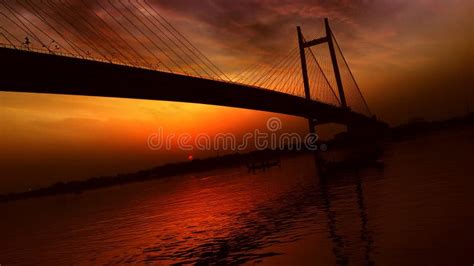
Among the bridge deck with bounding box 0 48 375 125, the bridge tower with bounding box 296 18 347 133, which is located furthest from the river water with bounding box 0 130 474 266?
the bridge tower with bounding box 296 18 347 133

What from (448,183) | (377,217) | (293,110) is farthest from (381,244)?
(293,110)

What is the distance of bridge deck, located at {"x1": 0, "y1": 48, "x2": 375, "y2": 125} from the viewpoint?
650 inches

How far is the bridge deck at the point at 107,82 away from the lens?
16500mm

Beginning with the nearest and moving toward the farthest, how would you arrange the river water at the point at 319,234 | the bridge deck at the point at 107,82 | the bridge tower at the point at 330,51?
the river water at the point at 319,234 → the bridge deck at the point at 107,82 → the bridge tower at the point at 330,51

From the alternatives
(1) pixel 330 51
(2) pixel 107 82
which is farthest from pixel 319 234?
(1) pixel 330 51

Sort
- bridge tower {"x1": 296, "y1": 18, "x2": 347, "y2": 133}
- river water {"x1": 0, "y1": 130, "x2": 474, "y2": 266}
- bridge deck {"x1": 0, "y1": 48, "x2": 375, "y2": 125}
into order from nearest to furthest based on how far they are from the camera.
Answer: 1. river water {"x1": 0, "y1": 130, "x2": 474, "y2": 266}
2. bridge deck {"x1": 0, "y1": 48, "x2": 375, "y2": 125}
3. bridge tower {"x1": 296, "y1": 18, "x2": 347, "y2": 133}

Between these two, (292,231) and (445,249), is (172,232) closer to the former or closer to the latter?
(292,231)

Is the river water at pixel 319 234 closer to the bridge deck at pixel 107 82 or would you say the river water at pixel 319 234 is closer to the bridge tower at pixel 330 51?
the bridge deck at pixel 107 82

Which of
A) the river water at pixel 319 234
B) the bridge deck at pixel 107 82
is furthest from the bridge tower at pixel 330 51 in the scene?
the river water at pixel 319 234

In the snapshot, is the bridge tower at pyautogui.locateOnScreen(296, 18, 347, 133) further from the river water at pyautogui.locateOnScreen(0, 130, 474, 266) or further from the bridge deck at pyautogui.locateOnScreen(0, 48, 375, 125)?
the river water at pyautogui.locateOnScreen(0, 130, 474, 266)

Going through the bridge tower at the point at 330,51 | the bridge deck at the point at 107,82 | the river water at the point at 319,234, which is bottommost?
the river water at the point at 319,234

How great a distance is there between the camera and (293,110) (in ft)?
147

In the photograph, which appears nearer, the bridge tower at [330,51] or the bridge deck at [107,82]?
the bridge deck at [107,82]

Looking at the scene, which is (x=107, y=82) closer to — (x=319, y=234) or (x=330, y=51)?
(x=319, y=234)
